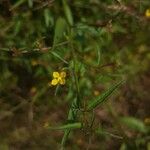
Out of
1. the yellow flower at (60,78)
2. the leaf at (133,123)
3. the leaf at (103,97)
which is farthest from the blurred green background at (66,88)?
the leaf at (103,97)

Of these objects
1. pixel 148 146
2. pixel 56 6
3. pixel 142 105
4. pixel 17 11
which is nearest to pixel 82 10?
pixel 56 6

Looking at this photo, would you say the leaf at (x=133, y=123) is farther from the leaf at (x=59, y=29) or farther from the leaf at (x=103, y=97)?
the leaf at (x=103, y=97)

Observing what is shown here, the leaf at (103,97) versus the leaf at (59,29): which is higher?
the leaf at (59,29)

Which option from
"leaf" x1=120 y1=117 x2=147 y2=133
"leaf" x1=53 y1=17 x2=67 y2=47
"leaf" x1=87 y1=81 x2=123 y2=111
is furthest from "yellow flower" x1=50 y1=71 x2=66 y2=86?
"leaf" x1=120 y1=117 x2=147 y2=133

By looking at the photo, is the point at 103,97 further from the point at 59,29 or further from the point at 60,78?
the point at 59,29

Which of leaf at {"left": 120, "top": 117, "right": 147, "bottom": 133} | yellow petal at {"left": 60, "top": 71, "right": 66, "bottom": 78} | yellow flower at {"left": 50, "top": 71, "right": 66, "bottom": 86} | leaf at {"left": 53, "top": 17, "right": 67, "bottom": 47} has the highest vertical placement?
leaf at {"left": 53, "top": 17, "right": 67, "bottom": 47}

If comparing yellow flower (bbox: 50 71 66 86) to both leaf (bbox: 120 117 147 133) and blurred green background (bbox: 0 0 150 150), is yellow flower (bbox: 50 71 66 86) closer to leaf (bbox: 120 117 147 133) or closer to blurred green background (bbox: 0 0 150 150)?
blurred green background (bbox: 0 0 150 150)

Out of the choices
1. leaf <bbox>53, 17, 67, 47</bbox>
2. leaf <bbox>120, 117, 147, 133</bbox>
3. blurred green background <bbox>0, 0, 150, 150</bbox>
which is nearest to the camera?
leaf <bbox>53, 17, 67, 47</bbox>

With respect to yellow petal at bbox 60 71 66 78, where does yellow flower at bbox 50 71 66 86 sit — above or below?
below

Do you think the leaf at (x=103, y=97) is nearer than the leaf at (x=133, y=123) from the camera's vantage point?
Yes

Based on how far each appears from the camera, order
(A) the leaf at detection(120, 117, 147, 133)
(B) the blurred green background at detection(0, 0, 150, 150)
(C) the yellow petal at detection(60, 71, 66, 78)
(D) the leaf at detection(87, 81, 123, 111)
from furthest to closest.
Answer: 1. (A) the leaf at detection(120, 117, 147, 133)
2. (B) the blurred green background at detection(0, 0, 150, 150)
3. (C) the yellow petal at detection(60, 71, 66, 78)
4. (D) the leaf at detection(87, 81, 123, 111)
